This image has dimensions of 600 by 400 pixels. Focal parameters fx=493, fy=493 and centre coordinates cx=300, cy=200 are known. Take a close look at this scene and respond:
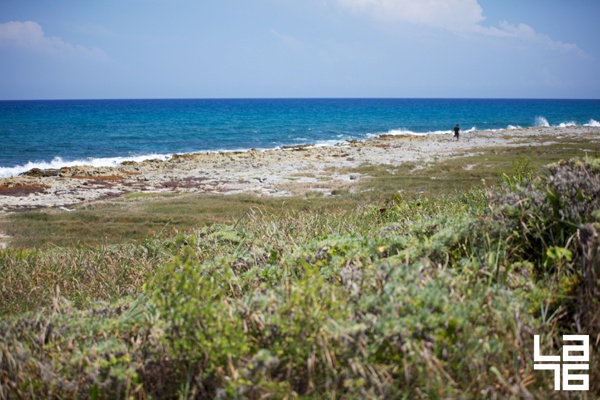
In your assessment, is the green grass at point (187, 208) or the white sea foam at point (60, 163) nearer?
the green grass at point (187, 208)

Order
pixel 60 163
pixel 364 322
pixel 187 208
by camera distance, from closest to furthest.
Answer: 1. pixel 364 322
2. pixel 187 208
3. pixel 60 163

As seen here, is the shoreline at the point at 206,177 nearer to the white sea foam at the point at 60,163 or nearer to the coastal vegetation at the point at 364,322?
the white sea foam at the point at 60,163

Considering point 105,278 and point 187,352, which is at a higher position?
point 187,352

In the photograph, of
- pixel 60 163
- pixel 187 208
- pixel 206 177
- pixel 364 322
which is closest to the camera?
pixel 364 322

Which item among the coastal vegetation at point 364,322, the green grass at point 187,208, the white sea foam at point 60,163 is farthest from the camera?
the white sea foam at point 60,163

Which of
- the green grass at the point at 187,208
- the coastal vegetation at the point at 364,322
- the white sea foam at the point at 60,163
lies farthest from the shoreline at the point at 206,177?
the coastal vegetation at the point at 364,322

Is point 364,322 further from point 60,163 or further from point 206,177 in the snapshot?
point 60,163

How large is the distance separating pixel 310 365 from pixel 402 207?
4.26m

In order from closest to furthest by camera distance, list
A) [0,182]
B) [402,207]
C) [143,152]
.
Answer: [402,207], [0,182], [143,152]

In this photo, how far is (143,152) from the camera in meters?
41.0

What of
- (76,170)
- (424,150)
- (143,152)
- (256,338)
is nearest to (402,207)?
Answer: (256,338)

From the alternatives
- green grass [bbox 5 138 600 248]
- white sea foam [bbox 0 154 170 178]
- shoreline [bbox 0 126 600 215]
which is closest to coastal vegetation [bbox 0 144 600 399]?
green grass [bbox 5 138 600 248]

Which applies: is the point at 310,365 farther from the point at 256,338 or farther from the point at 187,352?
the point at 187,352

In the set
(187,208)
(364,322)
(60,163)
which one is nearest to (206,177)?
(187,208)
